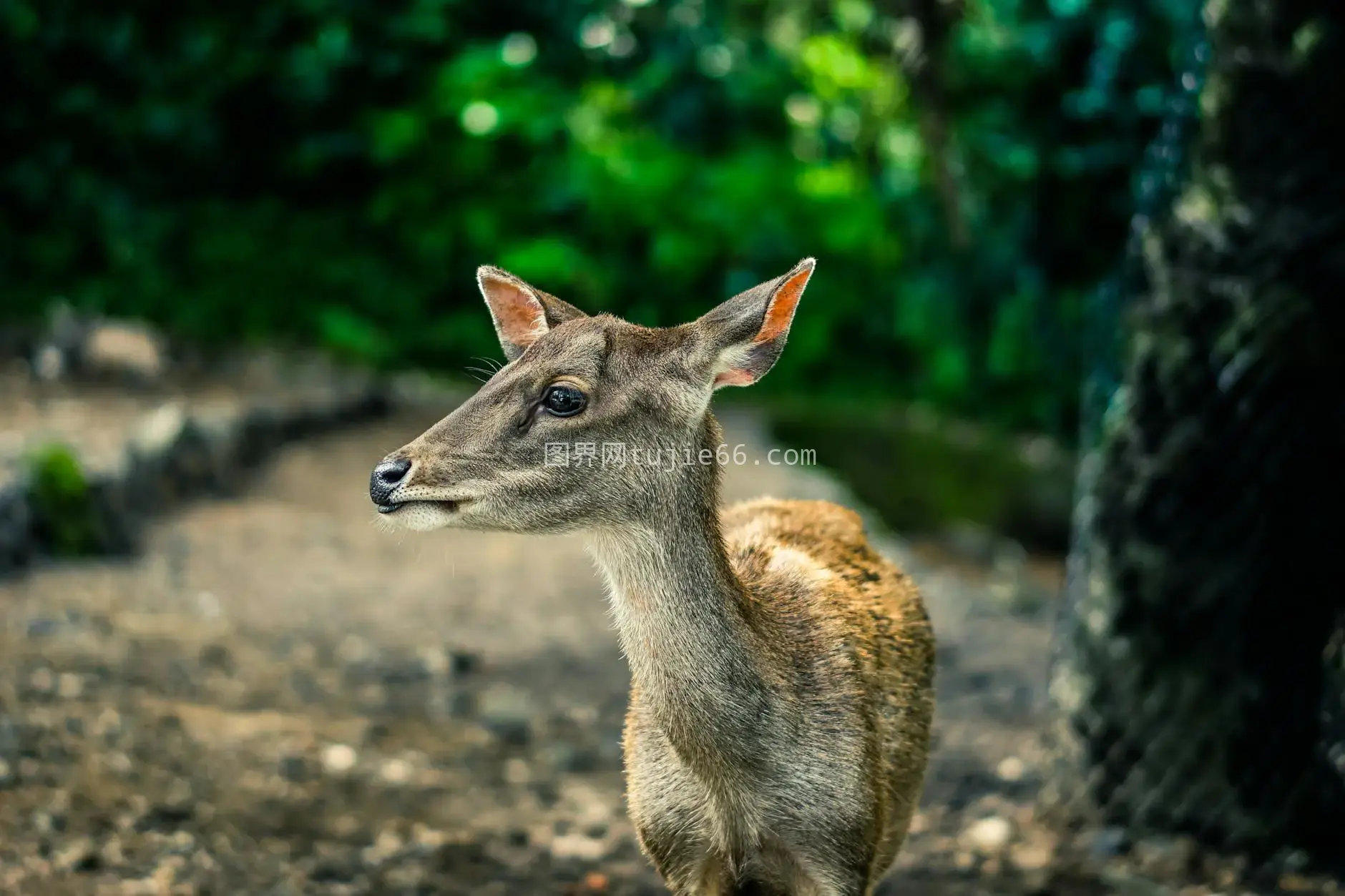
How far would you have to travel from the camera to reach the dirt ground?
3963mm

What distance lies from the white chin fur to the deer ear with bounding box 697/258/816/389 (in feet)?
1.97

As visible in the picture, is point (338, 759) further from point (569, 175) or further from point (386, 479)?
point (569, 175)

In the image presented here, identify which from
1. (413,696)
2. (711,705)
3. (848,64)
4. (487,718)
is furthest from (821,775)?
(848,64)

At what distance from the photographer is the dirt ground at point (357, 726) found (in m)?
3.96

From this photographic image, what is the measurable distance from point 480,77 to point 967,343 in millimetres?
4575

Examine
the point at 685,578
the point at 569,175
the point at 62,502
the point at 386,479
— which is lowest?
the point at 685,578

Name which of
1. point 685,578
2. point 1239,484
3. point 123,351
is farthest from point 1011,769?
point 123,351

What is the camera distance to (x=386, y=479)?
270 centimetres

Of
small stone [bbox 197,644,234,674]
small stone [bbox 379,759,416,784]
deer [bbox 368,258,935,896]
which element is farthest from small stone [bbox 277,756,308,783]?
deer [bbox 368,258,935,896]

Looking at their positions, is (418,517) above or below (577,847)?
above

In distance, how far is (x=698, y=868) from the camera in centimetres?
298

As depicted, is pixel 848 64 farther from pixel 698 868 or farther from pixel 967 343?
pixel 698 868

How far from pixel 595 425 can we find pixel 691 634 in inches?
18.2

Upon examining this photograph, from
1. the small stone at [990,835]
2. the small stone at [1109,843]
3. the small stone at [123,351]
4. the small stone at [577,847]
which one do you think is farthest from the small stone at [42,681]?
the small stone at [123,351]
